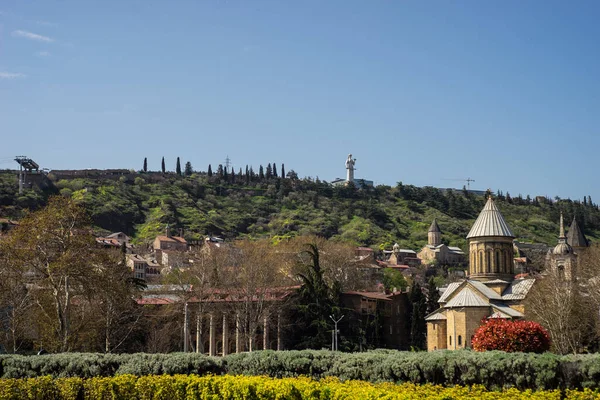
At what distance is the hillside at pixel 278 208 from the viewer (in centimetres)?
13200

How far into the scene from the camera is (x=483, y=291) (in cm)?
5516

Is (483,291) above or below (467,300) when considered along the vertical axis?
above

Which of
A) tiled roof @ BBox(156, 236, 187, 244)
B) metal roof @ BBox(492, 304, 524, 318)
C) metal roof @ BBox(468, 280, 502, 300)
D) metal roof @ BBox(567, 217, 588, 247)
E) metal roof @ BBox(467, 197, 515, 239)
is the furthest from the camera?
tiled roof @ BBox(156, 236, 187, 244)

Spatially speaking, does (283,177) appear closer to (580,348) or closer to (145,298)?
(145,298)

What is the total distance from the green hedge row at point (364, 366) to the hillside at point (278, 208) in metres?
95.1

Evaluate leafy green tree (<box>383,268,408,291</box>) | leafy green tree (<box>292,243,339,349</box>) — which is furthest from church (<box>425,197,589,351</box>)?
leafy green tree (<box>383,268,408,291</box>)

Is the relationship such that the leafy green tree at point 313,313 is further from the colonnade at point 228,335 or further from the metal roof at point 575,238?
the metal roof at point 575,238

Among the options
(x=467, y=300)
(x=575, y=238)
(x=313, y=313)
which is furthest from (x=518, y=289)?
(x=575, y=238)

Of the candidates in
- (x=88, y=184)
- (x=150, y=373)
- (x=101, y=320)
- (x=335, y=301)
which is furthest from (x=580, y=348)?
(x=88, y=184)

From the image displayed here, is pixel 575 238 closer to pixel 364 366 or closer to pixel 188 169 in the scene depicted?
pixel 364 366

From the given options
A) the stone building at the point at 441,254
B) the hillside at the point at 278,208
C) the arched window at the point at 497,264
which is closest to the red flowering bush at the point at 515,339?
the arched window at the point at 497,264

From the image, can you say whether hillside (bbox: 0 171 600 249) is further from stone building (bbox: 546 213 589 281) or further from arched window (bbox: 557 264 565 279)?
arched window (bbox: 557 264 565 279)

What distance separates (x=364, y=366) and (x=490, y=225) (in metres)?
35.6

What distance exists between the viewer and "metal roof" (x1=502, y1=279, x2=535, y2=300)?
54.8 meters
